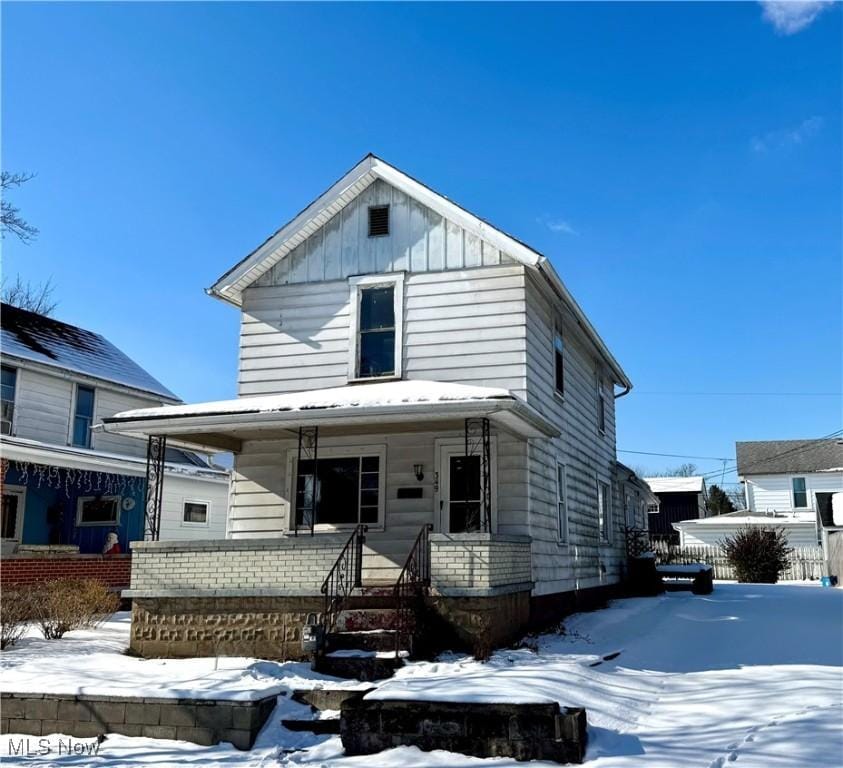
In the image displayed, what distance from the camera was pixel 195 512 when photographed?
76.9 feet

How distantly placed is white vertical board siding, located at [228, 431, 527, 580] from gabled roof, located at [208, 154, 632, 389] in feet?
9.67

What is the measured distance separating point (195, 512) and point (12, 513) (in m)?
5.13

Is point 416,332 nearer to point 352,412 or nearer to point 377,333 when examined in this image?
point 377,333

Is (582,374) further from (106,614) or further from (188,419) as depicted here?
(106,614)

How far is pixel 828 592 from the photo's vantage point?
2075cm

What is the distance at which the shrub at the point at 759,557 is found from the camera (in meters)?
26.5

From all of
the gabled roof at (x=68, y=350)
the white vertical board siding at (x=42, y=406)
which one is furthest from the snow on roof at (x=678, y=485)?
the white vertical board siding at (x=42, y=406)

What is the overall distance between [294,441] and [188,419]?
7.79ft

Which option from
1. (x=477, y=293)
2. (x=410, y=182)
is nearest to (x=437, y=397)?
(x=477, y=293)

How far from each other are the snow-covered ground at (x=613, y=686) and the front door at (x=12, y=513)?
770cm

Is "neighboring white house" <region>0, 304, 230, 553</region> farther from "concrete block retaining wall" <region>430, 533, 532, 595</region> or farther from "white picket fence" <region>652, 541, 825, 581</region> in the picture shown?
"white picket fence" <region>652, 541, 825, 581</region>

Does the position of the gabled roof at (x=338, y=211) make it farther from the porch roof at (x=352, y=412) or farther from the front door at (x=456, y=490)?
the front door at (x=456, y=490)

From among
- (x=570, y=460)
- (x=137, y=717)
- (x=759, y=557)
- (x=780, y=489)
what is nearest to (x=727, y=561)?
(x=759, y=557)

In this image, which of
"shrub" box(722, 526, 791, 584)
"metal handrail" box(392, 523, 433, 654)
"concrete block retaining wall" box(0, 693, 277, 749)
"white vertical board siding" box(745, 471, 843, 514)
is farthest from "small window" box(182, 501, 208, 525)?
"white vertical board siding" box(745, 471, 843, 514)
